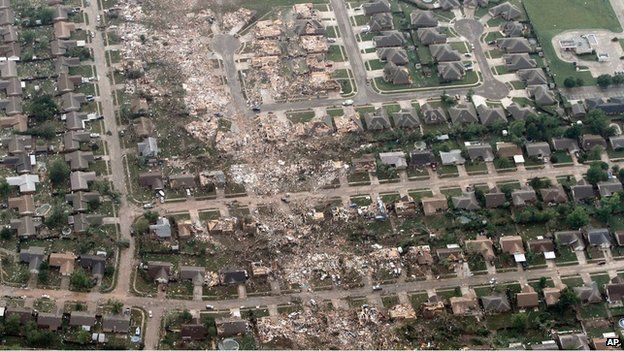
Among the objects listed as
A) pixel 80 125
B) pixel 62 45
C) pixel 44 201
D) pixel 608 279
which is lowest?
pixel 608 279

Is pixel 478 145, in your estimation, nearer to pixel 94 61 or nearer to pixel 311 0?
pixel 311 0

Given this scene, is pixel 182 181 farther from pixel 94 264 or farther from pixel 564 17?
pixel 564 17

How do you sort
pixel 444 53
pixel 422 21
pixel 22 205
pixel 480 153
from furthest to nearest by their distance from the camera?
pixel 422 21, pixel 444 53, pixel 480 153, pixel 22 205

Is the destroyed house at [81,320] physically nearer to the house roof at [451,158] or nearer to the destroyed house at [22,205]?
the destroyed house at [22,205]

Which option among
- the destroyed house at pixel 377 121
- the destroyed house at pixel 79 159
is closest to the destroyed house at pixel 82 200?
the destroyed house at pixel 79 159

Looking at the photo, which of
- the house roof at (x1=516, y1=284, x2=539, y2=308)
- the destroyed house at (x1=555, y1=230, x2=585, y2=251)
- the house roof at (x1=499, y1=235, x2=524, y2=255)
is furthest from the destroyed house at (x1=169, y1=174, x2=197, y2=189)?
the destroyed house at (x1=555, y1=230, x2=585, y2=251)

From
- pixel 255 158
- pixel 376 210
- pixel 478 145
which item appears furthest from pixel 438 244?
pixel 255 158

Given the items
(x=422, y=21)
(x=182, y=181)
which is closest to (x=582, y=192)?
(x=422, y=21)
